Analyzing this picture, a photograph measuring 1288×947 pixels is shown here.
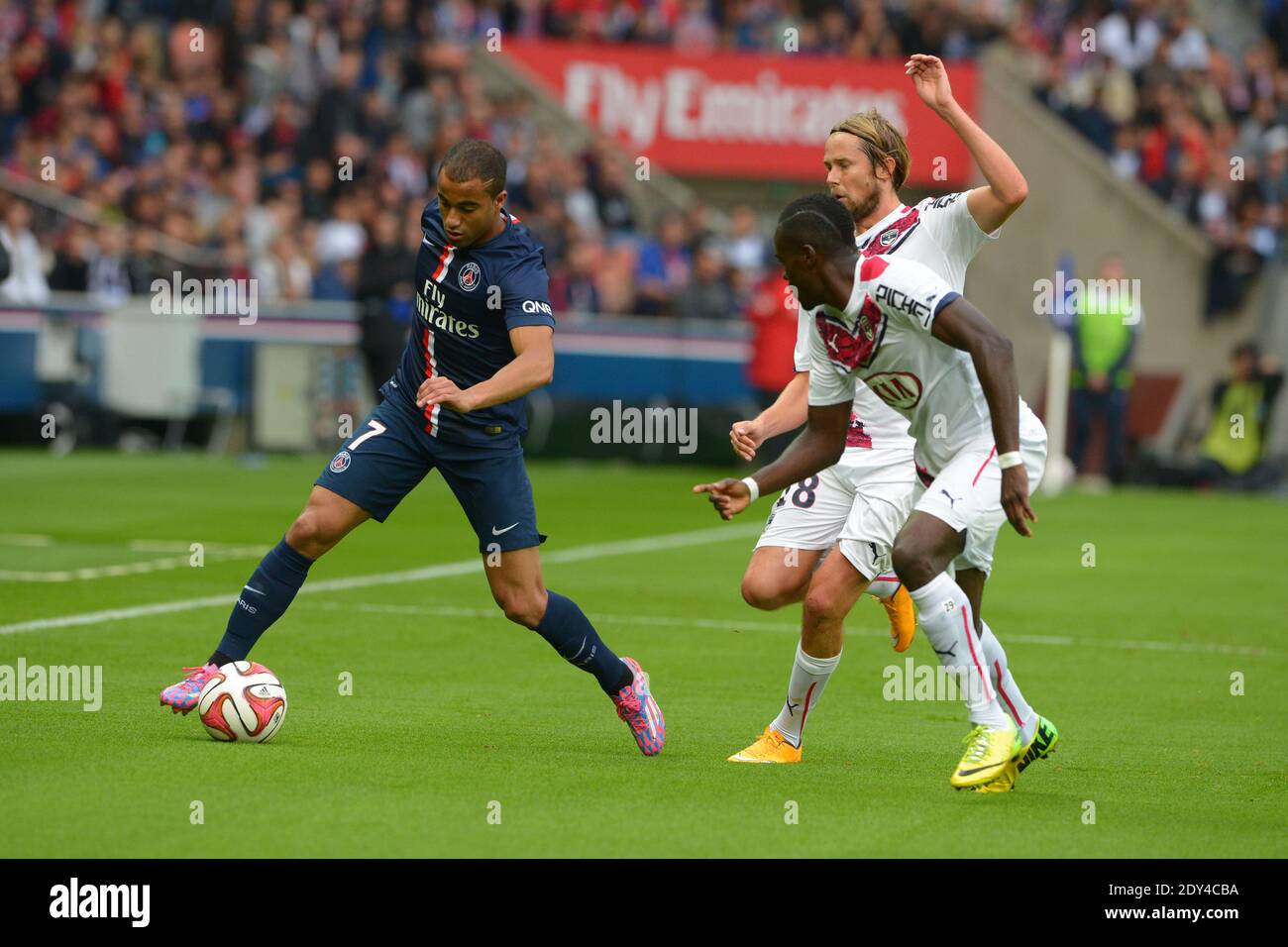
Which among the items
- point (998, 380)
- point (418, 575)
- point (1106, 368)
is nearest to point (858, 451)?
point (998, 380)

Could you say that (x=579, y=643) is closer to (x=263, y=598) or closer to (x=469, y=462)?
(x=469, y=462)

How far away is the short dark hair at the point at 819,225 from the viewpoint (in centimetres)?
720

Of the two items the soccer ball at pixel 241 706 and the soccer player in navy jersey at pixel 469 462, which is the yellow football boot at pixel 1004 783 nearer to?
the soccer player in navy jersey at pixel 469 462

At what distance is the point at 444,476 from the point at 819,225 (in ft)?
6.20

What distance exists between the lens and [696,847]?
631cm

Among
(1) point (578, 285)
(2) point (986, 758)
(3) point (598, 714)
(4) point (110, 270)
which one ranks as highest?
(4) point (110, 270)

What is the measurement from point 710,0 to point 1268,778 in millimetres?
25047

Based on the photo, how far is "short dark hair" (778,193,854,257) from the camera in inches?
283

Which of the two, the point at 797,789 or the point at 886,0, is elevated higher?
the point at 886,0

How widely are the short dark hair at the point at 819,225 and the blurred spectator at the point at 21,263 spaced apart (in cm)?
1866

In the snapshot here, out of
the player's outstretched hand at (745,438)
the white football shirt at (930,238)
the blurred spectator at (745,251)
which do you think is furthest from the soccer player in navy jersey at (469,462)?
the blurred spectator at (745,251)

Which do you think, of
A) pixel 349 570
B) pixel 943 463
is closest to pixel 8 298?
pixel 349 570

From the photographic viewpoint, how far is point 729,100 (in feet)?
99.4
